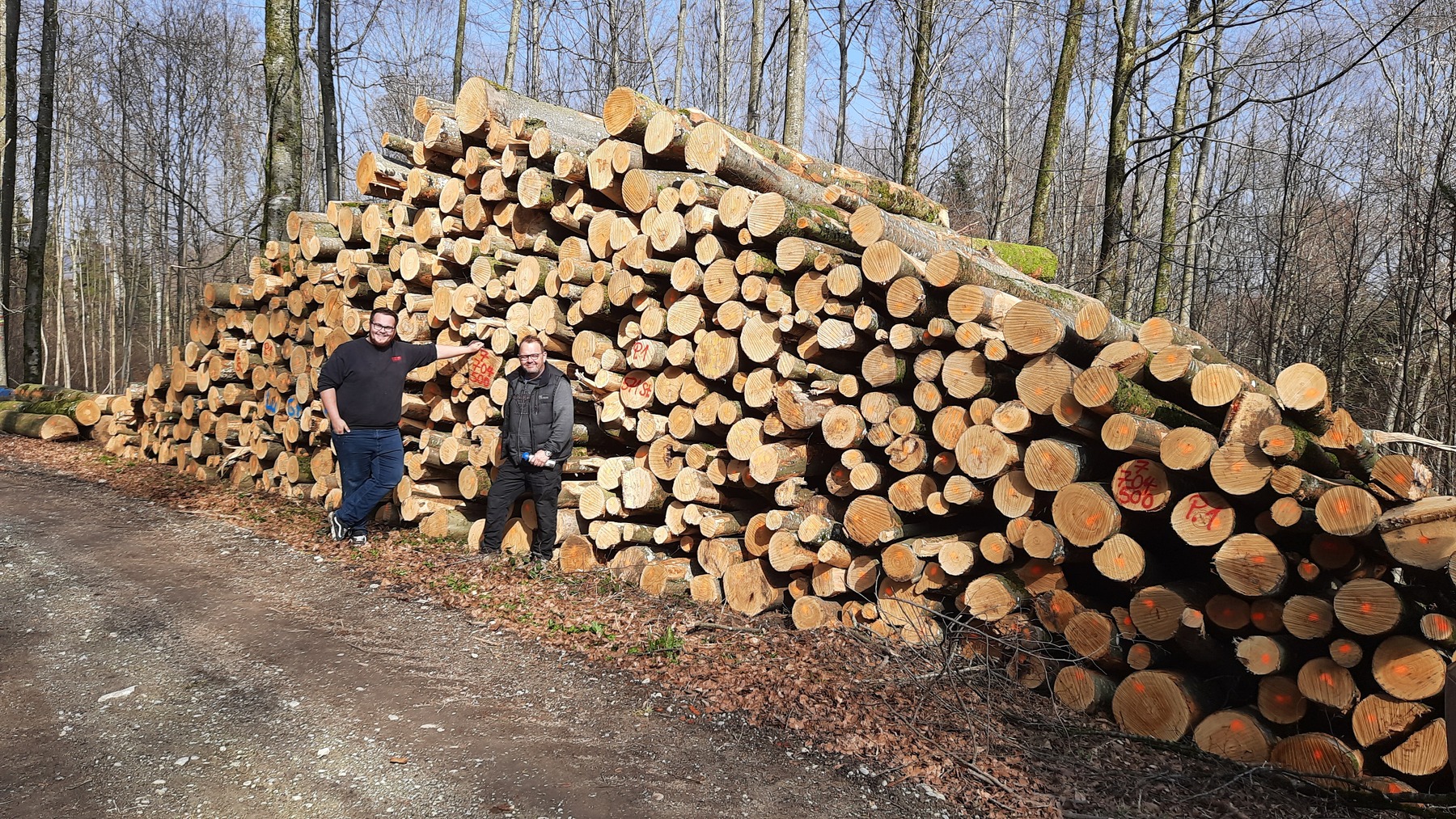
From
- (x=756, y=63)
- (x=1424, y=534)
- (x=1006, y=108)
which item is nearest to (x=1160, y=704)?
(x=1424, y=534)

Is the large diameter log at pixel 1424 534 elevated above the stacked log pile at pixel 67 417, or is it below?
above

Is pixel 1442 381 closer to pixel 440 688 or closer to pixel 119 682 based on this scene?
pixel 440 688

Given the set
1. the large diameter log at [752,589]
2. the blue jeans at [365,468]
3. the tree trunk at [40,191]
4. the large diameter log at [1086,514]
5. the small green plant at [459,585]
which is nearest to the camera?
the large diameter log at [1086,514]

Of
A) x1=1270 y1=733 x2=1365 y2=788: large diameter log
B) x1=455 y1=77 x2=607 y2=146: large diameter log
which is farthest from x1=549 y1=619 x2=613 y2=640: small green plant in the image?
x1=455 y1=77 x2=607 y2=146: large diameter log

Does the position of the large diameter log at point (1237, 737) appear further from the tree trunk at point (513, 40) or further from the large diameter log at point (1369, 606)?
the tree trunk at point (513, 40)

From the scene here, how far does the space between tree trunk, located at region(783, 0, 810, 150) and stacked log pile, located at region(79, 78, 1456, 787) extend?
4049 millimetres

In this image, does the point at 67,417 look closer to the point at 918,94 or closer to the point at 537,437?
the point at 537,437

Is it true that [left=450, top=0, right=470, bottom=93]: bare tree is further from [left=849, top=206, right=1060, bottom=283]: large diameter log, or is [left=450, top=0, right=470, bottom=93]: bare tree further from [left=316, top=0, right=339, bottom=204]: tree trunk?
[left=849, top=206, right=1060, bottom=283]: large diameter log

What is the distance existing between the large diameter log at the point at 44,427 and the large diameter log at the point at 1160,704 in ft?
42.4

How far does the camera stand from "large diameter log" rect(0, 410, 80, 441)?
1101cm

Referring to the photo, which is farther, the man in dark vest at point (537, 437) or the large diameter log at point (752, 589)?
the man in dark vest at point (537, 437)

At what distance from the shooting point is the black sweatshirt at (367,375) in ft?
22.1

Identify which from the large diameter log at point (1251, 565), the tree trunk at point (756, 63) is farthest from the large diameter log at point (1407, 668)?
the tree trunk at point (756, 63)

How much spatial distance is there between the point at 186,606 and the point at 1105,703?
5457mm
